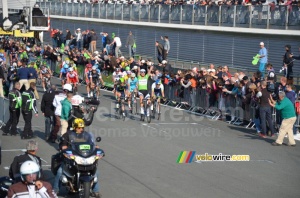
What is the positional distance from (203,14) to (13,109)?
57.9 ft

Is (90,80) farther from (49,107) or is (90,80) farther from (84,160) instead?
(84,160)

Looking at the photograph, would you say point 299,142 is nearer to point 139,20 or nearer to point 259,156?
point 259,156

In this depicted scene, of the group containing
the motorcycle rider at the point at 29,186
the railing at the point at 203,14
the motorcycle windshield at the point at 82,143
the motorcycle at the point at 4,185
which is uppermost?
the railing at the point at 203,14

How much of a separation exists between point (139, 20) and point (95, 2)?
7447mm

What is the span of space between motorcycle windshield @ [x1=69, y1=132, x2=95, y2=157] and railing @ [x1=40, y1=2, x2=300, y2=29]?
1767 cm

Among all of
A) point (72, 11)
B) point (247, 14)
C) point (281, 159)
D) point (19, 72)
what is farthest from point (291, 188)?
point (72, 11)

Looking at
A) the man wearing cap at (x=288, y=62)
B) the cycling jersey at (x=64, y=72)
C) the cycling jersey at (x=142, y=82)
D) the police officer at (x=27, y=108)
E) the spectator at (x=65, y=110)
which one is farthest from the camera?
the cycling jersey at (x=64, y=72)

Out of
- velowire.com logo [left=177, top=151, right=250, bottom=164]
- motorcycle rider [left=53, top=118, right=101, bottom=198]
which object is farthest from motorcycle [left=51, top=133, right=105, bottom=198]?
velowire.com logo [left=177, top=151, right=250, bottom=164]

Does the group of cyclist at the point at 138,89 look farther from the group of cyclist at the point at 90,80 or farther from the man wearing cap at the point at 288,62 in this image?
the man wearing cap at the point at 288,62

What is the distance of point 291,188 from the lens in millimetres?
16156

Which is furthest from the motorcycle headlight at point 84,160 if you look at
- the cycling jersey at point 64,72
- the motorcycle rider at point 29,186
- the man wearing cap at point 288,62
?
the cycling jersey at point 64,72

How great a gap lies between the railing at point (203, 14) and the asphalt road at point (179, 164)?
709 centimetres

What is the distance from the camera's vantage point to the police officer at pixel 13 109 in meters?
22.5

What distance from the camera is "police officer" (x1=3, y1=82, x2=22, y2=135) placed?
2255 centimetres
